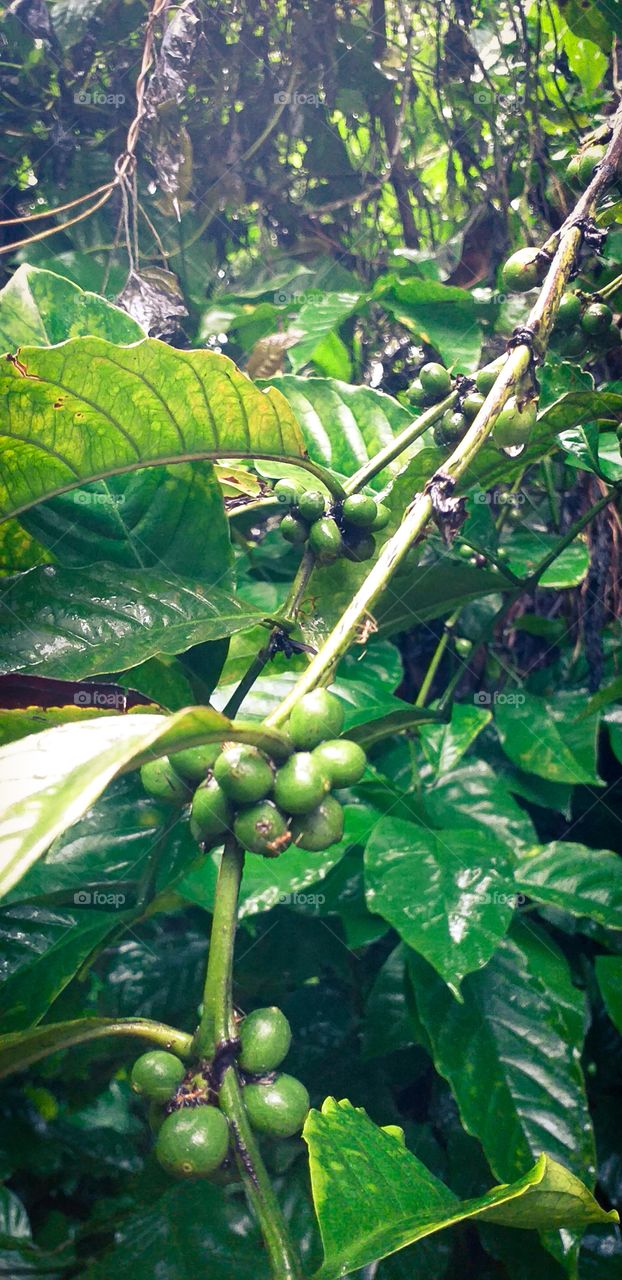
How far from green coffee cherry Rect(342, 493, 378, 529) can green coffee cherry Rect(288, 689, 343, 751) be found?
262mm

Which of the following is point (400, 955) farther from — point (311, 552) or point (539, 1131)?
point (311, 552)

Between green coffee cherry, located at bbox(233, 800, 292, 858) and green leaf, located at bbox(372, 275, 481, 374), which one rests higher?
green leaf, located at bbox(372, 275, 481, 374)

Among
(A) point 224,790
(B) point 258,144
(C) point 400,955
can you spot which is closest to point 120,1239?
(C) point 400,955

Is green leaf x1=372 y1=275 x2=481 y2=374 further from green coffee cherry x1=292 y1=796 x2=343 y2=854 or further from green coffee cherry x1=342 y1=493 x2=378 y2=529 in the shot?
green coffee cherry x1=292 y1=796 x2=343 y2=854

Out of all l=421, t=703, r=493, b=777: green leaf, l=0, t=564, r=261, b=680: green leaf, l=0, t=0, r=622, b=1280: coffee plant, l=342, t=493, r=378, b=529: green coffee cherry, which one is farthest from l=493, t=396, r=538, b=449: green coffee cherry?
l=421, t=703, r=493, b=777: green leaf

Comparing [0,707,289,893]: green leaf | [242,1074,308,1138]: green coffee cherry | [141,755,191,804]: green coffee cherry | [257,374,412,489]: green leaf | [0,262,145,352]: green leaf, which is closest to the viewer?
[0,707,289,893]: green leaf

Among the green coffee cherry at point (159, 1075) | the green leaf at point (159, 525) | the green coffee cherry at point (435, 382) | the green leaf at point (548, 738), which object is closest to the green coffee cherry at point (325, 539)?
the green leaf at point (159, 525)

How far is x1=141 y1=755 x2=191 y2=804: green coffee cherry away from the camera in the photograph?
63cm

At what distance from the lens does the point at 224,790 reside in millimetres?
541

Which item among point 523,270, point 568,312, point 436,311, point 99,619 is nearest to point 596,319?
point 568,312

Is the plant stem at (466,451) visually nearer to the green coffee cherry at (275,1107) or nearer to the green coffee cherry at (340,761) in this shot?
the green coffee cherry at (340,761)

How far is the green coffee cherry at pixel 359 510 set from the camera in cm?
77

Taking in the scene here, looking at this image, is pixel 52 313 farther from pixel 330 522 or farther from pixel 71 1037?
pixel 71 1037

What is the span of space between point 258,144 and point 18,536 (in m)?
1.69
